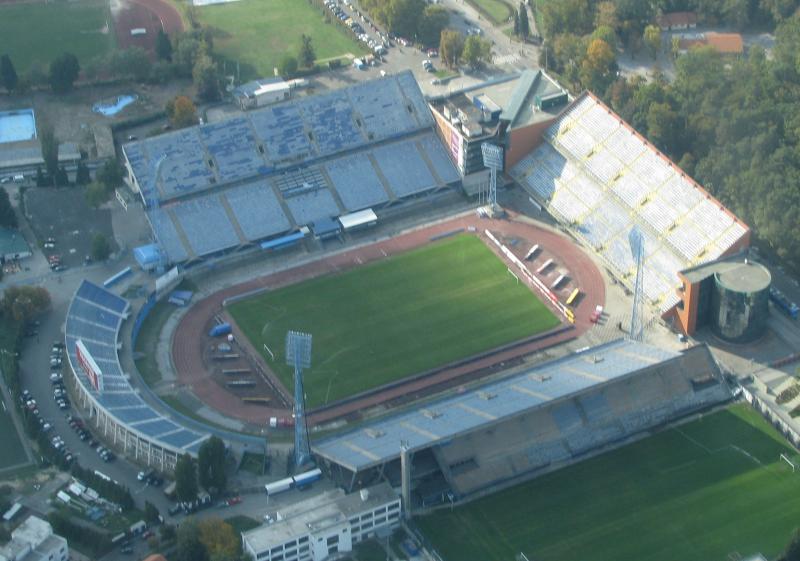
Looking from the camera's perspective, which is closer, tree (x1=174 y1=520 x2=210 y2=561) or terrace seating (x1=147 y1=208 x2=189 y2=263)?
tree (x1=174 y1=520 x2=210 y2=561)

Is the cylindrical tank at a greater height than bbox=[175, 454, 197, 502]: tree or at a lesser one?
greater

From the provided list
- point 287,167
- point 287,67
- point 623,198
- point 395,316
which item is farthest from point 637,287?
point 287,67

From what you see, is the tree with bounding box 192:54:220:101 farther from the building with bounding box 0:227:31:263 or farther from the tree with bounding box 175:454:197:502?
the tree with bounding box 175:454:197:502

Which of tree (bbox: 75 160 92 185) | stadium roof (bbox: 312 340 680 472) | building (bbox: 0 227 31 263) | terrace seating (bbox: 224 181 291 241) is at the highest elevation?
stadium roof (bbox: 312 340 680 472)

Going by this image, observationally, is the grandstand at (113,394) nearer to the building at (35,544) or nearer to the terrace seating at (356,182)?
the building at (35,544)

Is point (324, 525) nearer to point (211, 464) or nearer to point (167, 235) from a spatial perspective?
point (211, 464)

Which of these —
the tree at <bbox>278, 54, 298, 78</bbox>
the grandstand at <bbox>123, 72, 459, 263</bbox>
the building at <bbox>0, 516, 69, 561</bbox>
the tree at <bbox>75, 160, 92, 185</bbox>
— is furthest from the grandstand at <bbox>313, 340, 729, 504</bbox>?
the tree at <bbox>278, 54, 298, 78</bbox>

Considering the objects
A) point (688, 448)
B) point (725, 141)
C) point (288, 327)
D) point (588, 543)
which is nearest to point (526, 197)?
point (725, 141)

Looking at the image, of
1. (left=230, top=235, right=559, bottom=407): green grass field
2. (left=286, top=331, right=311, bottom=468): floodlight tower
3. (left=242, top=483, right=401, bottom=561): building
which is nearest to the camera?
(left=242, top=483, right=401, bottom=561): building

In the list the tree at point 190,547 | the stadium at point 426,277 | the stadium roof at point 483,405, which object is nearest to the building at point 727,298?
the stadium at point 426,277
